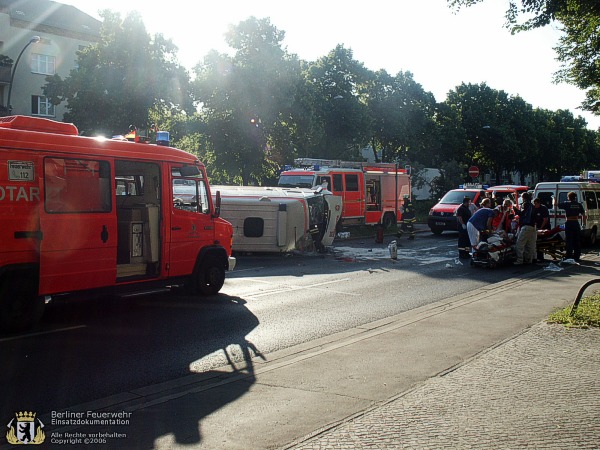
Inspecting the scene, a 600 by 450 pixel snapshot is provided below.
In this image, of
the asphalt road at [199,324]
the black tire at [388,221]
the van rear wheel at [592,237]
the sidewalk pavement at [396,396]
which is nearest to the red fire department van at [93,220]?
the asphalt road at [199,324]

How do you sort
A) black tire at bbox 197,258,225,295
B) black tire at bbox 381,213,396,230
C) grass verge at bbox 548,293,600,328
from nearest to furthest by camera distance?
1. grass verge at bbox 548,293,600,328
2. black tire at bbox 197,258,225,295
3. black tire at bbox 381,213,396,230

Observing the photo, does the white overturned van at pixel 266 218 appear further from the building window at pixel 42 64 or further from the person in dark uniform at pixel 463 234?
the building window at pixel 42 64

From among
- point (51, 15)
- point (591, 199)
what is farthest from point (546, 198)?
point (51, 15)

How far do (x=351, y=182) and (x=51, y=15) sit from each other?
36780 mm

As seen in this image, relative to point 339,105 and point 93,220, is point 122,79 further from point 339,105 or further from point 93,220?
point 93,220

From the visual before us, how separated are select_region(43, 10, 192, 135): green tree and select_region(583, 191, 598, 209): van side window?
20.8m

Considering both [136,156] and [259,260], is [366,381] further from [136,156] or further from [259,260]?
[259,260]

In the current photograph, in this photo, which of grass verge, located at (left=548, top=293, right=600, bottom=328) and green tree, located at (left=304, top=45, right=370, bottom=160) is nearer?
grass verge, located at (left=548, top=293, right=600, bottom=328)

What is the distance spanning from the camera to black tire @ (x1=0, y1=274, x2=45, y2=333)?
870cm

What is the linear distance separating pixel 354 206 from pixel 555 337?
2058 centimetres

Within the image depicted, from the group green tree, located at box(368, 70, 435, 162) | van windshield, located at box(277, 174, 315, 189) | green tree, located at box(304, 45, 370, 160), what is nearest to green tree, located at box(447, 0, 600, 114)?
van windshield, located at box(277, 174, 315, 189)

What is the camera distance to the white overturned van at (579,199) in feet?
78.2

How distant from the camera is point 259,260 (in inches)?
746

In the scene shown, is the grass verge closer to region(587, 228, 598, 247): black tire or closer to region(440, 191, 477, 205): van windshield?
region(587, 228, 598, 247): black tire
